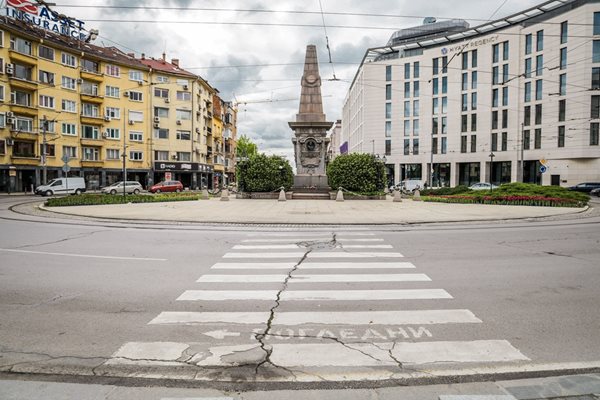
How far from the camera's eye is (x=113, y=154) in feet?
174

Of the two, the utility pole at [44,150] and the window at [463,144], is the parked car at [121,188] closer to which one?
the utility pole at [44,150]

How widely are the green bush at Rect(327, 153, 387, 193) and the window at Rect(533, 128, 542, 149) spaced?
34915mm

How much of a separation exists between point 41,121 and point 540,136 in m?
61.5

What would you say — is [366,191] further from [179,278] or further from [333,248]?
[179,278]

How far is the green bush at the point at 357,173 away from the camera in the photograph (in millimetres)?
30859

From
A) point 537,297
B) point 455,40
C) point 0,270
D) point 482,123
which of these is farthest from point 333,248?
point 455,40

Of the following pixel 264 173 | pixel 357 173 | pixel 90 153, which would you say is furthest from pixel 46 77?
pixel 357 173

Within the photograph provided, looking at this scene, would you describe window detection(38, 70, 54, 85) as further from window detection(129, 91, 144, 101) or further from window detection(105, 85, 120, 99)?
window detection(129, 91, 144, 101)

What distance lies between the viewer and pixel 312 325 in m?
4.84

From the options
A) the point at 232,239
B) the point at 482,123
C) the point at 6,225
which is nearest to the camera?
the point at 232,239

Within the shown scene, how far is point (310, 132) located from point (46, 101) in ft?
104

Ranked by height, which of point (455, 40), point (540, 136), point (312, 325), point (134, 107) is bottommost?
point (312, 325)

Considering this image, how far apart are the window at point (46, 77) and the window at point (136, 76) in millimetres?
10278

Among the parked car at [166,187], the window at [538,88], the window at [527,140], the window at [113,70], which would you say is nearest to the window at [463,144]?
the window at [527,140]
